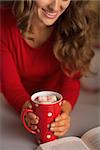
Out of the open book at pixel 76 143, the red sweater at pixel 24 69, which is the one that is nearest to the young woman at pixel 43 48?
the red sweater at pixel 24 69

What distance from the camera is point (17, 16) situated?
3.25 feet

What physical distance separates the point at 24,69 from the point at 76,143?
371 millimetres

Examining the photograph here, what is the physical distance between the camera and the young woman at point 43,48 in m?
0.97

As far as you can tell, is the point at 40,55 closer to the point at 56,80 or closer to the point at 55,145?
the point at 56,80

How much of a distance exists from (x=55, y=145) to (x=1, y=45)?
374 mm

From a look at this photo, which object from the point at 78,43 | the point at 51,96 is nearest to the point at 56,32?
the point at 78,43

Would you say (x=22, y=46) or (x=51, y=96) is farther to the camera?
(x=22, y=46)

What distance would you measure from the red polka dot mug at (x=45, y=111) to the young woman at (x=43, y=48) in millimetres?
118

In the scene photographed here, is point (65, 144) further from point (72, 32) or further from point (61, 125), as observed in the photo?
point (72, 32)

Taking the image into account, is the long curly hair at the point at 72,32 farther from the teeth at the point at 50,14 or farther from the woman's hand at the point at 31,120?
the woman's hand at the point at 31,120

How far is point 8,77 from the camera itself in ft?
3.30

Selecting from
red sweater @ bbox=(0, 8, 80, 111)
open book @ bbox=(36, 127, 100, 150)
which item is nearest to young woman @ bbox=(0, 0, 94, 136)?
red sweater @ bbox=(0, 8, 80, 111)

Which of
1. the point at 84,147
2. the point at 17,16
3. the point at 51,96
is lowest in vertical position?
the point at 84,147

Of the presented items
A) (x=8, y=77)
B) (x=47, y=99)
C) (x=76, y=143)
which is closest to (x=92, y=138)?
(x=76, y=143)
